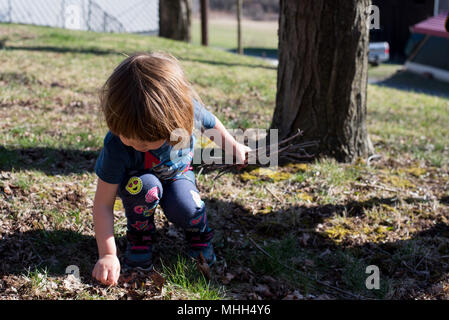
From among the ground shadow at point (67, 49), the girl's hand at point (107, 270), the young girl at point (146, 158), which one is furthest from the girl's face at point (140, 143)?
the ground shadow at point (67, 49)

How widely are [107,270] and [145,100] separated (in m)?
0.92

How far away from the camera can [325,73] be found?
4121mm

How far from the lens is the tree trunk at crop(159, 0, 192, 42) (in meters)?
13.7

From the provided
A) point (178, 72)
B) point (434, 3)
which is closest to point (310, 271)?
point (178, 72)

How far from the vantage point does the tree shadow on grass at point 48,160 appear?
148 inches

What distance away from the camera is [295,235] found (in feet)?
10.6

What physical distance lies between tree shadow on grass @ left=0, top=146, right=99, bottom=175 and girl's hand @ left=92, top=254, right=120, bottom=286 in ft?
5.37

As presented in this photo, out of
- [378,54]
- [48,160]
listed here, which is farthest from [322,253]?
[378,54]

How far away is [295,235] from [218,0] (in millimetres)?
60462

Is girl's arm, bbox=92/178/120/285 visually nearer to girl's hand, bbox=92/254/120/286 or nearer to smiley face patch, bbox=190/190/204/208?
girl's hand, bbox=92/254/120/286

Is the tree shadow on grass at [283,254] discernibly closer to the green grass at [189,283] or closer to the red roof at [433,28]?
the green grass at [189,283]

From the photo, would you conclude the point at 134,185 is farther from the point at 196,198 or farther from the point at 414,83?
the point at 414,83

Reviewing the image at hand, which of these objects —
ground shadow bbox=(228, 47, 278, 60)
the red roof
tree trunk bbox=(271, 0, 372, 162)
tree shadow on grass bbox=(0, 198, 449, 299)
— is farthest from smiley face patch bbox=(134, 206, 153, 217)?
ground shadow bbox=(228, 47, 278, 60)

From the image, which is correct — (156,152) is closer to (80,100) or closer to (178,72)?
(178,72)
